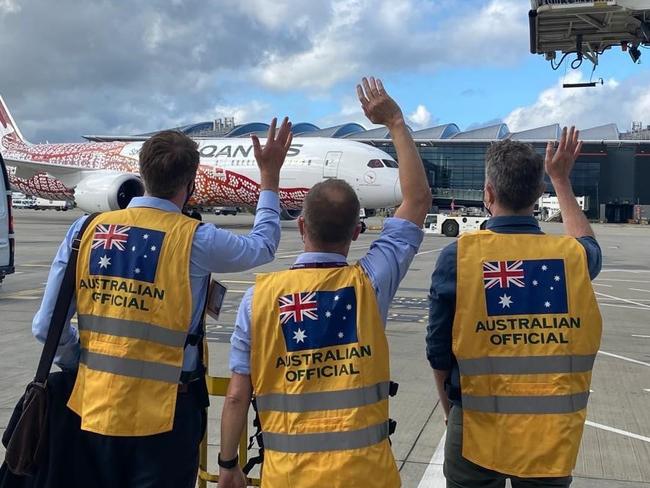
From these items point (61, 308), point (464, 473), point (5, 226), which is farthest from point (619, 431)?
point (5, 226)

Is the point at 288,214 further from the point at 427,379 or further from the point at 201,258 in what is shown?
the point at 201,258

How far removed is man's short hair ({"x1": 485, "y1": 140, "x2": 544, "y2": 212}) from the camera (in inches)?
105

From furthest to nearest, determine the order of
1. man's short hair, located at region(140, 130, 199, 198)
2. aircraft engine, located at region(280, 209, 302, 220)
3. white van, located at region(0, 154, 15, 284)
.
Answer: aircraft engine, located at region(280, 209, 302, 220)
white van, located at region(0, 154, 15, 284)
man's short hair, located at region(140, 130, 199, 198)

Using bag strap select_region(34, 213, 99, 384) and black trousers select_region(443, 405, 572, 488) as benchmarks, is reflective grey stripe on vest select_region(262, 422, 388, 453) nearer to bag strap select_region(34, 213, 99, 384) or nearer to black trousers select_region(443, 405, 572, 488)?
black trousers select_region(443, 405, 572, 488)

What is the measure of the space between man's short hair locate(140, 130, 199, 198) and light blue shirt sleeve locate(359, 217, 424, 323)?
810 millimetres

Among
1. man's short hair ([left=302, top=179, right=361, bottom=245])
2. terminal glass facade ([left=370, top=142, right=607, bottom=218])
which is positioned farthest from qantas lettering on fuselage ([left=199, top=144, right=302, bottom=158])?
terminal glass facade ([left=370, top=142, right=607, bottom=218])

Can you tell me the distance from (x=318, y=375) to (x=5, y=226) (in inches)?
409

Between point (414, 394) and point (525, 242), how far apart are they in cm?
384

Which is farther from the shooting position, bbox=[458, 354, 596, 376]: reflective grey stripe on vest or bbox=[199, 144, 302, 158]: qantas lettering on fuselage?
bbox=[199, 144, 302, 158]: qantas lettering on fuselage

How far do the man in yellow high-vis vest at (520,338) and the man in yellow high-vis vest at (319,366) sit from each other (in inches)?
16.8

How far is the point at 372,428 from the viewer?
2.25 metres

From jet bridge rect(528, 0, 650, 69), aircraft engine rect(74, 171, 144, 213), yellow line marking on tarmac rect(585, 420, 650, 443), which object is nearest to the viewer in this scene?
yellow line marking on tarmac rect(585, 420, 650, 443)

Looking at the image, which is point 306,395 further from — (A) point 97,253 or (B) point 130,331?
(A) point 97,253

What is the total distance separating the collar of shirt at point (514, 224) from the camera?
270 centimetres
